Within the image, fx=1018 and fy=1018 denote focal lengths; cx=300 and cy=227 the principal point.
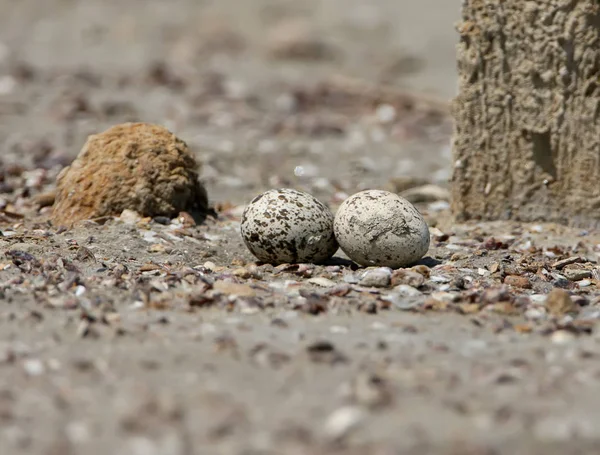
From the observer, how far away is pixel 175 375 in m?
3.36

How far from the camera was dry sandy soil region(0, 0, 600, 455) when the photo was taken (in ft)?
9.87

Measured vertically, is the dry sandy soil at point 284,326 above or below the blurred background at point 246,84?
below

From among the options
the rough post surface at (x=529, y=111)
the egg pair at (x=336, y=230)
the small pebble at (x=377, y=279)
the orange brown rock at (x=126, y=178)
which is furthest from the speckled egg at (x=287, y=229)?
the rough post surface at (x=529, y=111)

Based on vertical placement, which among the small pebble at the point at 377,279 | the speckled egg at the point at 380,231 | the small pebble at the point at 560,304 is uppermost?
the speckled egg at the point at 380,231

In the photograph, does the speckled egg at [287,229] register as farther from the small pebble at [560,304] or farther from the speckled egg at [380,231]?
the small pebble at [560,304]

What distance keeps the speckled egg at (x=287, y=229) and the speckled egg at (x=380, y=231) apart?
0.33ft

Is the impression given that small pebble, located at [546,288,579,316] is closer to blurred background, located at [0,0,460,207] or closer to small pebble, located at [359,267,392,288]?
small pebble, located at [359,267,392,288]

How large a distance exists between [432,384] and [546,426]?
1.38 feet

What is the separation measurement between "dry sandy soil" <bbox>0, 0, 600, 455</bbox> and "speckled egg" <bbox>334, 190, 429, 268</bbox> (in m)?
0.14

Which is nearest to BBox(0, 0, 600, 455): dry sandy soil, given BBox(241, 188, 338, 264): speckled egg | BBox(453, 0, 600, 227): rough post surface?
BBox(241, 188, 338, 264): speckled egg

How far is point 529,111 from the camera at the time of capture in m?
5.98

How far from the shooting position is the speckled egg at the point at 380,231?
16.0ft

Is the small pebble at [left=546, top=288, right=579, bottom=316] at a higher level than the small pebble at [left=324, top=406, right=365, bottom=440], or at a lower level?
lower

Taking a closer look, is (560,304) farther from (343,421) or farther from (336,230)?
(343,421)
